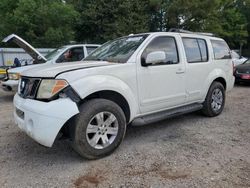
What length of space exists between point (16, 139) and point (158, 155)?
7.80 feet

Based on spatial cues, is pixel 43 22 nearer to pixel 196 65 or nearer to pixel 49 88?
pixel 196 65

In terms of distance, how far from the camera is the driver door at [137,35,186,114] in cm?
389

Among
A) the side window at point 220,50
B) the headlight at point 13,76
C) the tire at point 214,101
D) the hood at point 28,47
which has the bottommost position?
the tire at point 214,101

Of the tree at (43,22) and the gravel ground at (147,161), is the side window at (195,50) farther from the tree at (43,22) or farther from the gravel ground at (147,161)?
the tree at (43,22)

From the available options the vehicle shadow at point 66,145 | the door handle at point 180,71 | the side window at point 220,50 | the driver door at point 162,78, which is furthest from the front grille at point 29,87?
the side window at point 220,50

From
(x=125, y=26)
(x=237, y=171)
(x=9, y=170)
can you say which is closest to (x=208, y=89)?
(x=237, y=171)

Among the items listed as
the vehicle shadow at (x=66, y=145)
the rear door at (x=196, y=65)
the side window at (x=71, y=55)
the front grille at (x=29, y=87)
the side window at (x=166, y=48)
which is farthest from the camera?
the side window at (x=71, y=55)

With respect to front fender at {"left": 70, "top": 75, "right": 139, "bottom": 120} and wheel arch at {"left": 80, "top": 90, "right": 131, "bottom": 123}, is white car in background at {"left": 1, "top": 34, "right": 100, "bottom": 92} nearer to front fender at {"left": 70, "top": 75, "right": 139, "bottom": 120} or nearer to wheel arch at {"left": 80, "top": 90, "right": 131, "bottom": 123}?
wheel arch at {"left": 80, "top": 90, "right": 131, "bottom": 123}

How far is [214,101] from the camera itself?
545 cm

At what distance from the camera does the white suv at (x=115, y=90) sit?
3.11m

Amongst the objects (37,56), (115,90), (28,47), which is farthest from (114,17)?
(115,90)

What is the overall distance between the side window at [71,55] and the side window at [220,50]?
178 inches

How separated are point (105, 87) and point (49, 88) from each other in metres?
0.73

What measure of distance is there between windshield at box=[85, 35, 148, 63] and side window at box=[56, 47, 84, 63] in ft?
11.3
